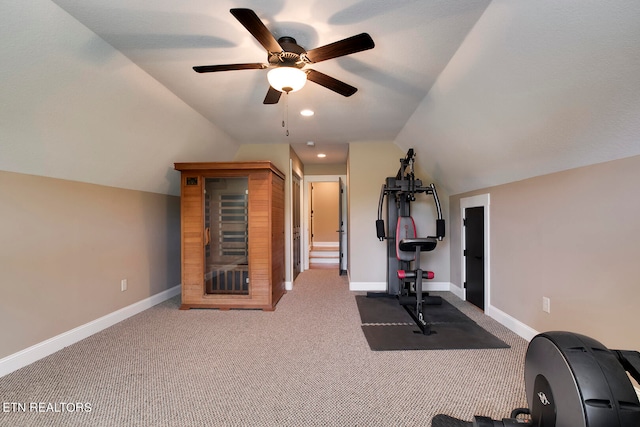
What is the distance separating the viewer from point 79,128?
7.84ft

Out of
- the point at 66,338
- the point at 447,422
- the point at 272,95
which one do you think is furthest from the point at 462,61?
the point at 66,338

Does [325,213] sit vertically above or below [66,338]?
above

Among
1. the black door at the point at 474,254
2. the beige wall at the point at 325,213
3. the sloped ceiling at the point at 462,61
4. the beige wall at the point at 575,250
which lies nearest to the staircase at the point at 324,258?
the beige wall at the point at 325,213

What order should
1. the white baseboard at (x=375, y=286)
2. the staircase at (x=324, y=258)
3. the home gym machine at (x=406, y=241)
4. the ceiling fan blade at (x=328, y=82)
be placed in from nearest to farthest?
the ceiling fan blade at (x=328, y=82) → the home gym machine at (x=406, y=241) → the white baseboard at (x=375, y=286) → the staircase at (x=324, y=258)

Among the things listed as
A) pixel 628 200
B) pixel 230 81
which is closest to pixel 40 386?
pixel 230 81

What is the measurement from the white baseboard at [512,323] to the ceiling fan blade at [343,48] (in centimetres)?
286

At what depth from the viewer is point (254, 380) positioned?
6.77 feet

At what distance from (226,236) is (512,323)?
3537 millimetres

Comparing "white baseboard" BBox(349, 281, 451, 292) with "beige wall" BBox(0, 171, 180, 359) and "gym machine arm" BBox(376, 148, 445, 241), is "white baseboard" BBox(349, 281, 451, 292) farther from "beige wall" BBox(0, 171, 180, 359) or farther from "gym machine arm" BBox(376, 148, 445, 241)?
"beige wall" BBox(0, 171, 180, 359)

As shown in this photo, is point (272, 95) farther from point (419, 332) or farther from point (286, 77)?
point (419, 332)

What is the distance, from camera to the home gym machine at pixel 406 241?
129 inches

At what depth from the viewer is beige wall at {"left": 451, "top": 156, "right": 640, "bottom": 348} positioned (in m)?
1.80

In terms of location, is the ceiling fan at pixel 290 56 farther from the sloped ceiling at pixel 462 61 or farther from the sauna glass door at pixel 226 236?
the sauna glass door at pixel 226 236

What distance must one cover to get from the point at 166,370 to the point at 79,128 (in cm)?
214
